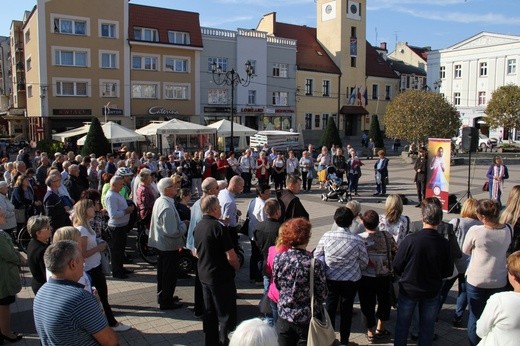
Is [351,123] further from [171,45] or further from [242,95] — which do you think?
[171,45]

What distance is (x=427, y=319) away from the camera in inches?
190

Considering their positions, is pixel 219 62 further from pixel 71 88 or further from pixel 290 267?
pixel 290 267

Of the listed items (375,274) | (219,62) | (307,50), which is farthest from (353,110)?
(375,274)

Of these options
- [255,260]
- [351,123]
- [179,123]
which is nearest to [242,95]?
[351,123]

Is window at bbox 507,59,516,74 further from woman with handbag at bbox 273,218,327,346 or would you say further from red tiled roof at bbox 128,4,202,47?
woman with handbag at bbox 273,218,327,346

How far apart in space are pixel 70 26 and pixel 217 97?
1399cm

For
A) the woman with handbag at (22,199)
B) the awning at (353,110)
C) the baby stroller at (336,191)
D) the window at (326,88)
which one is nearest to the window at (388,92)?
the awning at (353,110)

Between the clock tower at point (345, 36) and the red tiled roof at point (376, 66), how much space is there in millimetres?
2725

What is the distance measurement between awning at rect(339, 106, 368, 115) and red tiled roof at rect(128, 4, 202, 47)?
66.2 ft

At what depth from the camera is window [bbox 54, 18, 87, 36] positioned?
35219mm

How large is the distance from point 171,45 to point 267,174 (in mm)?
25438

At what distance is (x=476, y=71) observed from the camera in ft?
185

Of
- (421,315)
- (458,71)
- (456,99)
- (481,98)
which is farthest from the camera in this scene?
(456,99)

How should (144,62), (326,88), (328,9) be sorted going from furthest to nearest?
(328,9), (326,88), (144,62)
